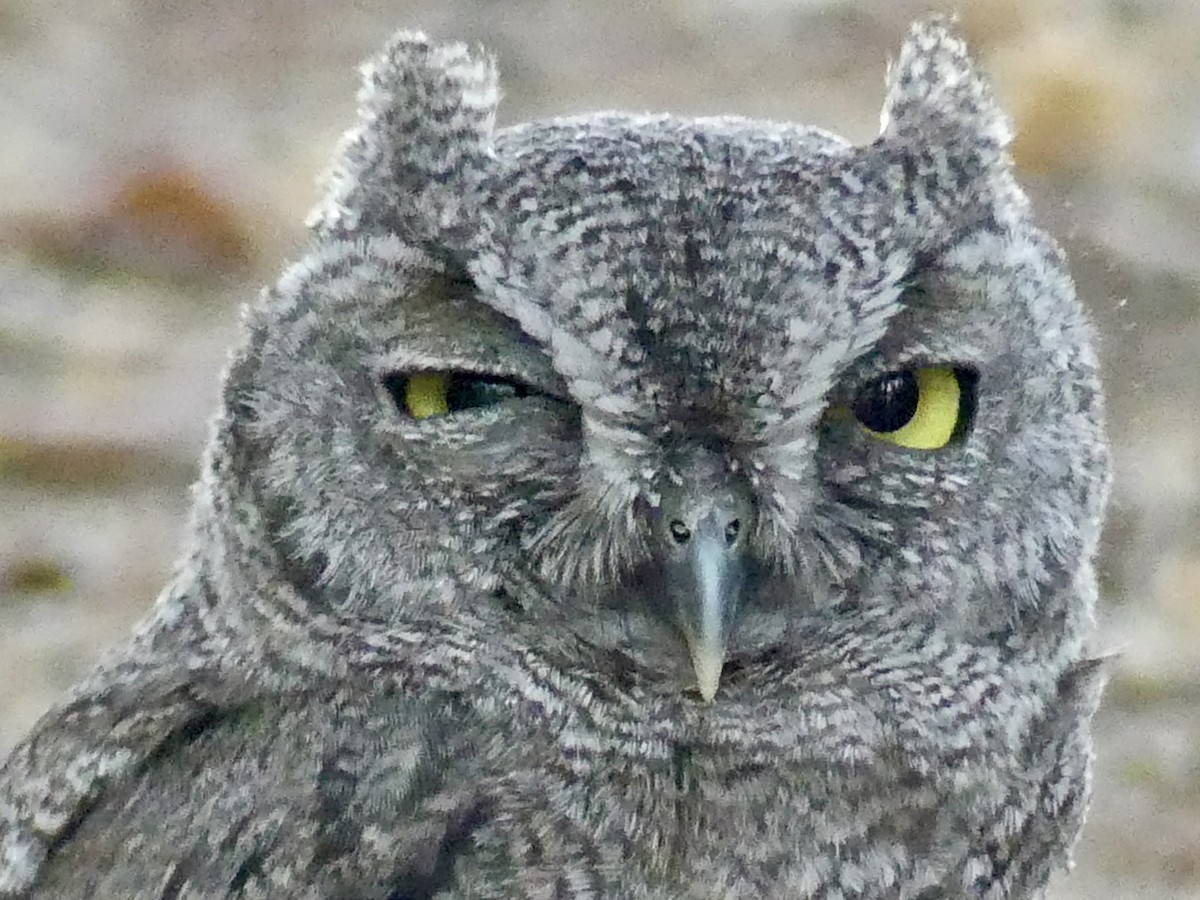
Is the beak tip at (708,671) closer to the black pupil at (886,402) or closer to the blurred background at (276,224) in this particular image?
the black pupil at (886,402)

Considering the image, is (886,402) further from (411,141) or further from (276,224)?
(276,224)

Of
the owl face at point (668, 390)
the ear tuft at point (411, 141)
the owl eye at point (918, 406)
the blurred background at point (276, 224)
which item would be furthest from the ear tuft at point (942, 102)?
the blurred background at point (276, 224)

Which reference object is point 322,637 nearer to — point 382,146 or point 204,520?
point 204,520

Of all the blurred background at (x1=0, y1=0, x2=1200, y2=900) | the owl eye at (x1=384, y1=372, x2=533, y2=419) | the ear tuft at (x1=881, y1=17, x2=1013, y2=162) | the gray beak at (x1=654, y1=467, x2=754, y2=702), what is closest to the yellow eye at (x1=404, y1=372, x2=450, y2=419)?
the owl eye at (x1=384, y1=372, x2=533, y2=419)

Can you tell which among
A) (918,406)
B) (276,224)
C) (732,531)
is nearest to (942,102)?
(918,406)

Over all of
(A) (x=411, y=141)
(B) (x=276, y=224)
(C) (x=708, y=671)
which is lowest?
(C) (x=708, y=671)
